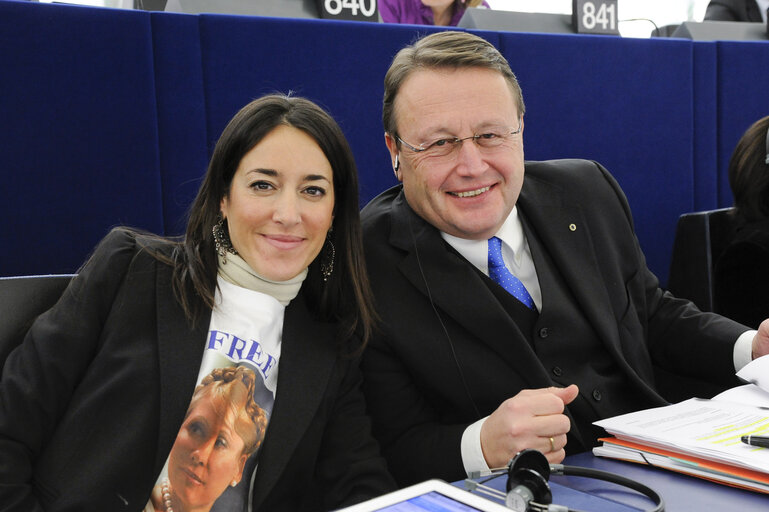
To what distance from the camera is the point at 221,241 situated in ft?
4.62

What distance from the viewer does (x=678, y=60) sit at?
8.56ft

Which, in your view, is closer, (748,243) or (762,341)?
(762,341)

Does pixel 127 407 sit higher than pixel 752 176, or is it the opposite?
pixel 752 176

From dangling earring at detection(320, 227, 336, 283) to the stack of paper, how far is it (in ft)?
1.90

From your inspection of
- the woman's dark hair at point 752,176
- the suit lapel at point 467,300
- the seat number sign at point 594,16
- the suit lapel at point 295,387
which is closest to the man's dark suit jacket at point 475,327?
the suit lapel at point 467,300

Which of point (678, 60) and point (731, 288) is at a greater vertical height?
point (678, 60)

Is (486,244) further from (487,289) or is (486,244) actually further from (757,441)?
(757,441)

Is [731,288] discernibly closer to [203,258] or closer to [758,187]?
[758,187]

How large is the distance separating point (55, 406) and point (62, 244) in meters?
0.60

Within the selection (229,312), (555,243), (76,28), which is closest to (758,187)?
(555,243)

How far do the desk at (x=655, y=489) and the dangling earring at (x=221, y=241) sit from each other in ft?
2.20

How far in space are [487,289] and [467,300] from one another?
0.15 ft

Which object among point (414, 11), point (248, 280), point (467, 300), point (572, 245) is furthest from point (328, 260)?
point (414, 11)

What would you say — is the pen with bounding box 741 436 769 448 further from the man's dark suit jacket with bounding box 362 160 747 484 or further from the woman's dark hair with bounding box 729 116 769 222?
the woman's dark hair with bounding box 729 116 769 222
